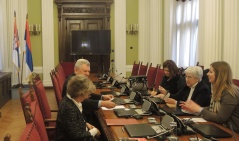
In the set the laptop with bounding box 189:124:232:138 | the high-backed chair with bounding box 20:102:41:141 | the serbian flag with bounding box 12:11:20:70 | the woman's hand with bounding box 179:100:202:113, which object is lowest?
the laptop with bounding box 189:124:232:138

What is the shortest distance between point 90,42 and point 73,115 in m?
7.40

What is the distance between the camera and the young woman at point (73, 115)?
239 centimetres

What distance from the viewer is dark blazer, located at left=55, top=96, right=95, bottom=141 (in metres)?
2.38

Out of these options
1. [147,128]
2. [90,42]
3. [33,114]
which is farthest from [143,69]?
[33,114]

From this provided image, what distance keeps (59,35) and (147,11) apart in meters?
3.07

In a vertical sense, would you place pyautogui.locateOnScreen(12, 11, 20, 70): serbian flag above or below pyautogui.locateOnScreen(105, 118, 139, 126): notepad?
above

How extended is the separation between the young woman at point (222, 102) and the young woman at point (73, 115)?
102 cm

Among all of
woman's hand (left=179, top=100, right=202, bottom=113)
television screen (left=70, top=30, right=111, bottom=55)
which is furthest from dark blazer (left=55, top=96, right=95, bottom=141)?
television screen (left=70, top=30, right=111, bottom=55)

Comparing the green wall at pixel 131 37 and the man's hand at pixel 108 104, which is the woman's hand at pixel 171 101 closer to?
the man's hand at pixel 108 104

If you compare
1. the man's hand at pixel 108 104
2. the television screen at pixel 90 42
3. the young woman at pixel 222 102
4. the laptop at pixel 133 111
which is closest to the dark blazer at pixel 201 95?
the young woman at pixel 222 102

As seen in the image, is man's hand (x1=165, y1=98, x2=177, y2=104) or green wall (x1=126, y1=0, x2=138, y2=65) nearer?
man's hand (x1=165, y1=98, x2=177, y2=104)

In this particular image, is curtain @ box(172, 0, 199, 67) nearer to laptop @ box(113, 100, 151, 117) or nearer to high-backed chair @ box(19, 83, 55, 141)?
laptop @ box(113, 100, 151, 117)

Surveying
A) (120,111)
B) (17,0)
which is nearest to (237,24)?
(120,111)

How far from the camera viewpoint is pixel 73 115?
7.88 ft
